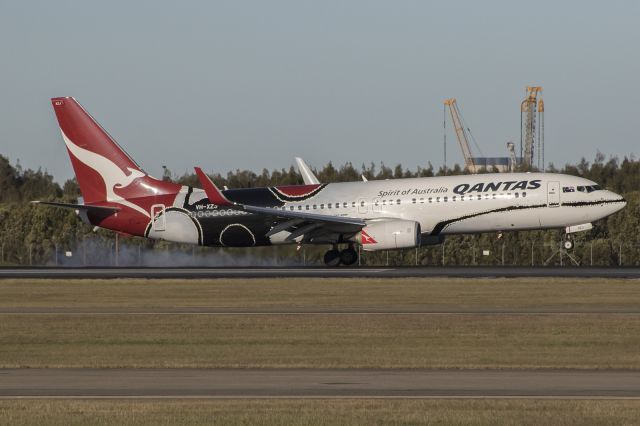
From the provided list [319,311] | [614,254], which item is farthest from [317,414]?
[614,254]

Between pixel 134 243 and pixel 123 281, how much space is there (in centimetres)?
2696

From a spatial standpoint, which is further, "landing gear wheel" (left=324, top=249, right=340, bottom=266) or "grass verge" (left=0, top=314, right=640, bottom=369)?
"landing gear wheel" (left=324, top=249, right=340, bottom=266)

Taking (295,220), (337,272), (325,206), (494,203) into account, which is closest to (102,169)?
(295,220)

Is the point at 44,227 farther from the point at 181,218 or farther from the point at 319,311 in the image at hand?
the point at 319,311

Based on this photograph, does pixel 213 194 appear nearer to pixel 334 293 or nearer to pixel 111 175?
pixel 111 175

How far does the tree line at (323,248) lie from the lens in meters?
66.6

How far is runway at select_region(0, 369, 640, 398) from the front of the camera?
19844 millimetres

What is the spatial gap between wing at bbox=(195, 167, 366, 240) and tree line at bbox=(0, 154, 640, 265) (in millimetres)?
5774

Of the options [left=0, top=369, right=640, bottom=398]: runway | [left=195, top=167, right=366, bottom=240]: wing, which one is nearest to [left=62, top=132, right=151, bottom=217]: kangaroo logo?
[left=195, top=167, right=366, bottom=240]: wing

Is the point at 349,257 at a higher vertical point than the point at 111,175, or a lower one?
lower

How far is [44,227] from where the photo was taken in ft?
277

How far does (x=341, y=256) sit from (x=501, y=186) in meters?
9.14

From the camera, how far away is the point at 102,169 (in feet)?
203

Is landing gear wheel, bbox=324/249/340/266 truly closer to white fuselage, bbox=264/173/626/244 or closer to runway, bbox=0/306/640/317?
white fuselage, bbox=264/173/626/244
